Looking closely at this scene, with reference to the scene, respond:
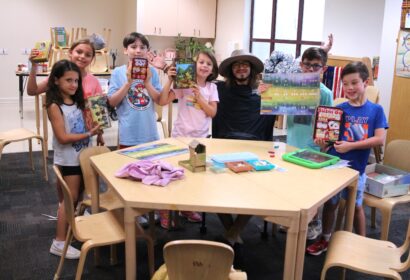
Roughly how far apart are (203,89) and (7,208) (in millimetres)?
1882

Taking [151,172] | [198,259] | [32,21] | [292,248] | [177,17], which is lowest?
[292,248]

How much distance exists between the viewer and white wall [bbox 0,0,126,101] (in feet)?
25.1

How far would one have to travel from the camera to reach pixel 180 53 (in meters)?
8.38

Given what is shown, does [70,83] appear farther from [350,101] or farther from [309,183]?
[350,101]

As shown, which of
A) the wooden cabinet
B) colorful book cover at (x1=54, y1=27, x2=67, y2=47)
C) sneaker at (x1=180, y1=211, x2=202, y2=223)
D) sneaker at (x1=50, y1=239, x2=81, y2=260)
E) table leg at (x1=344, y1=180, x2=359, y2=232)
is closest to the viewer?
table leg at (x1=344, y1=180, x2=359, y2=232)

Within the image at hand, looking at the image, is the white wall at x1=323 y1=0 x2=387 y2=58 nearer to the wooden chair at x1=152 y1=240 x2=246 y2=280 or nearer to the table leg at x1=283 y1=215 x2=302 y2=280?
the table leg at x1=283 y1=215 x2=302 y2=280

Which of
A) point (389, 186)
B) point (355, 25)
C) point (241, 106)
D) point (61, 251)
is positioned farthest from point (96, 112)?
point (355, 25)

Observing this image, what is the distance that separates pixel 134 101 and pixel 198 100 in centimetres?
44

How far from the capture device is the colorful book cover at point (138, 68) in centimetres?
275

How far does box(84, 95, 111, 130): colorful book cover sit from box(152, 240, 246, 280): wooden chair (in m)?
1.44

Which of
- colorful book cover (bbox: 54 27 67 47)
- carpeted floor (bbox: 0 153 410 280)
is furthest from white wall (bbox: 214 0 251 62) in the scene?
carpeted floor (bbox: 0 153 410 280)

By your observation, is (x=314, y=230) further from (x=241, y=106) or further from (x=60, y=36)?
(x=60, y=36)

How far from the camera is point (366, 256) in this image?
6.56 ft

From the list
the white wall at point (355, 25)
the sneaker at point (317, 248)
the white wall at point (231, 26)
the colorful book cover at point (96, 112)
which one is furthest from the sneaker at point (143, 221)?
the white wall at point (231, 26)
